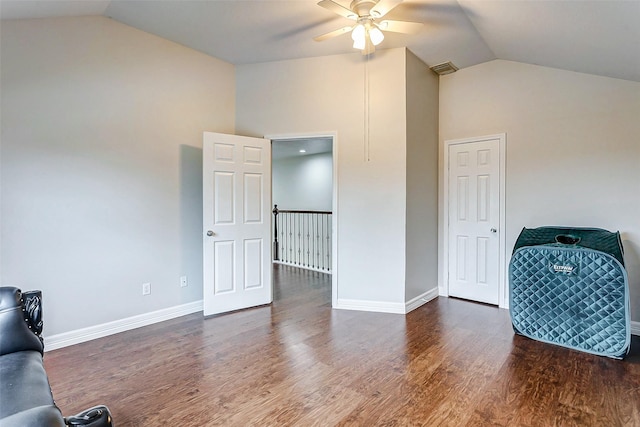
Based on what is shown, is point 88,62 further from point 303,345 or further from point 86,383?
point 303,345

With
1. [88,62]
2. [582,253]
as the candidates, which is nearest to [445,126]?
[582,253]

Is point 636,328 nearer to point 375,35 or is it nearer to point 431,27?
point 431,27

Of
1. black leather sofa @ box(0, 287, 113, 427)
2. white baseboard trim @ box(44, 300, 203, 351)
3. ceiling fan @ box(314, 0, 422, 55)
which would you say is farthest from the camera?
white baseboard trim @ box(44, 300, 203, 351)

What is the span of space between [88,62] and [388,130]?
2870 mm

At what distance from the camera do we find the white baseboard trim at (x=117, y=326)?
Result: 9.30ft

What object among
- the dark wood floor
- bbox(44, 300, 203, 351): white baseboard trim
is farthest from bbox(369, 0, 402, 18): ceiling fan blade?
bbox(44, 300, 203, 351): white baseboard trim

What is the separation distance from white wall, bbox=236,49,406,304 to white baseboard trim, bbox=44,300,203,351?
5.67ft

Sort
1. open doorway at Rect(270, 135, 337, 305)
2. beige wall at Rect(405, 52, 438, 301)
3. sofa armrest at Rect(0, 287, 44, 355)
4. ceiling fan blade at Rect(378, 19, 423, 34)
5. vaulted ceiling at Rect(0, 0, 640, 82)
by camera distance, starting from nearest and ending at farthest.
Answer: sofa armrest at Rect(0, 287, 44, 355)
vaulted ceiling at Rect(0, 0, 640, 82)
ceiling fan blade at Rect(378, 19, 423, 34)
beige wall at Rect(405, 52, 438, 301)
open doorway at Rect(270, 135, 337, 305)

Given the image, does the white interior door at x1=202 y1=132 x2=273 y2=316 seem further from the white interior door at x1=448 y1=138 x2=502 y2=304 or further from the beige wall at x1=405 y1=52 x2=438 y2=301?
the white interior door at x1=448 y1=138 x2=502 y2=304

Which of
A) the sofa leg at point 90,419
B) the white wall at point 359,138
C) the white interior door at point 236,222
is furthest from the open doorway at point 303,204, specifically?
the sofa leg at point 90,419

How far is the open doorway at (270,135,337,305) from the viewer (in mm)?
6219

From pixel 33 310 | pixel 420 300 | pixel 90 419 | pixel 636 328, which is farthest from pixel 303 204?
pixel 90 419

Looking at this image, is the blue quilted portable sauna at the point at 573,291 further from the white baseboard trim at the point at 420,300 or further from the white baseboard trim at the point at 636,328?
the white baseboard trim at the point at 420,300

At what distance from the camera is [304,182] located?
26.5 feet
